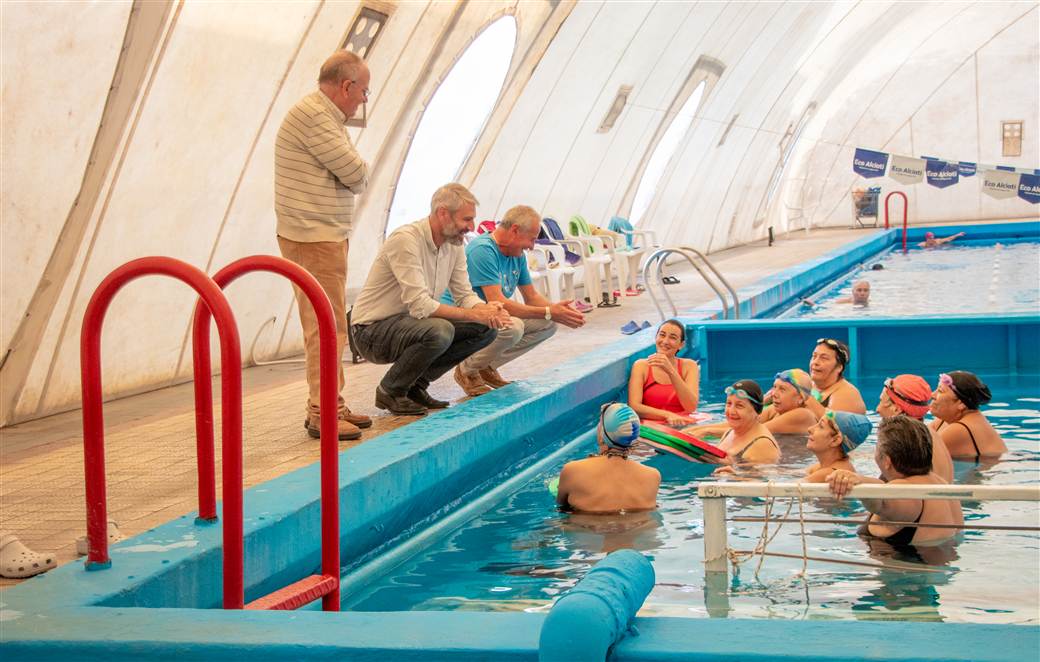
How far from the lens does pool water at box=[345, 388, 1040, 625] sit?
171 inches

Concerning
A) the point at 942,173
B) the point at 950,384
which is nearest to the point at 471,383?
the point at 950,384

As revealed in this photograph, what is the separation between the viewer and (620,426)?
5.42m

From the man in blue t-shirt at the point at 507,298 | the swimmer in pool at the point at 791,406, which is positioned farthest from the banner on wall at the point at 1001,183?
the man in blue t-shirt at the point at 507,298

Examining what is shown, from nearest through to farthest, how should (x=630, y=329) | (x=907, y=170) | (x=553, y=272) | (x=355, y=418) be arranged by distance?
(x=355, y=418), (x=630, y=329), (x=553, y=272), (x=907, y=170)

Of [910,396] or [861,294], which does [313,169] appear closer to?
[910,396]

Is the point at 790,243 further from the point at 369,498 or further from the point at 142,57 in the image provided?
the point at 369,498

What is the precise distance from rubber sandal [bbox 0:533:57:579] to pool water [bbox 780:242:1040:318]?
28.4 ft

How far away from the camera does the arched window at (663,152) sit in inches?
791

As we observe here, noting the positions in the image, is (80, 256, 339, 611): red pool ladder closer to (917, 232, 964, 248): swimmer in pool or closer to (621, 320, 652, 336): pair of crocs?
(621, 320, 652, 336): pair of crocs

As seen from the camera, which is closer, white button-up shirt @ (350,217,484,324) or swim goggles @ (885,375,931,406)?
swim goggles @ (885,375,931,406)

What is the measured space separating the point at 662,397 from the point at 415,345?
6.95 ft

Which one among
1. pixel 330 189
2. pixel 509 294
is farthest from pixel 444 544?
pixel 509 294

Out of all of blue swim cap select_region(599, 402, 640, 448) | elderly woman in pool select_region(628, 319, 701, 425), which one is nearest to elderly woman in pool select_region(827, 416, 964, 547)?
blue swim cap select_region(599, 402, 640, 448)

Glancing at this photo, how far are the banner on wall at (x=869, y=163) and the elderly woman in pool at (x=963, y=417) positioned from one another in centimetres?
2452
